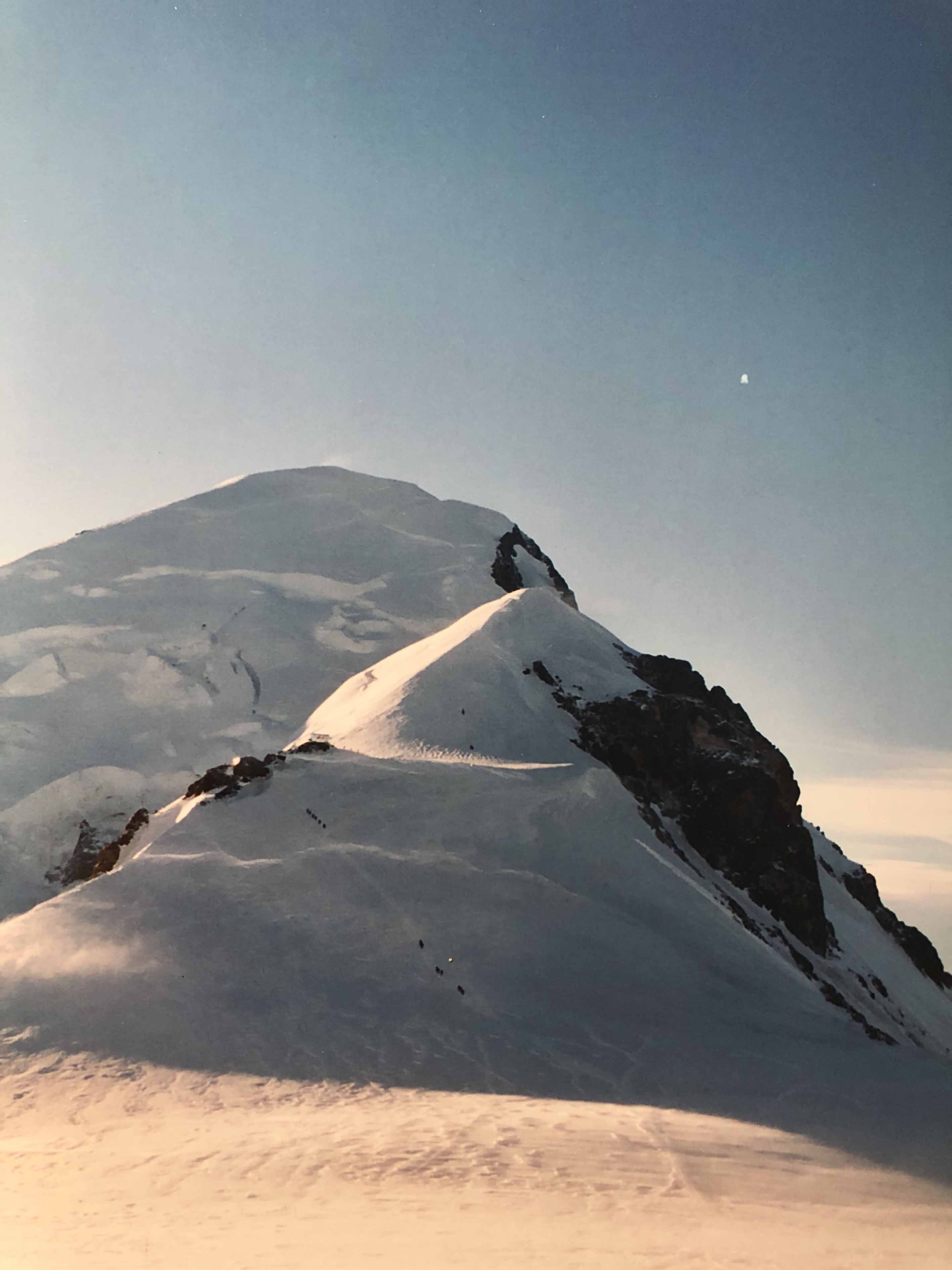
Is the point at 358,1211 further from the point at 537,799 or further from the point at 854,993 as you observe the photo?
the point at 854,993

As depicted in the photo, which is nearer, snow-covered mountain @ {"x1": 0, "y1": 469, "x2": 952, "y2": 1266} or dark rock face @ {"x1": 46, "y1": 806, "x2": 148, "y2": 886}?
snow-covered mountain @ {"x1": 0, "y1": 469, "x2": 952, "y2": 1266}

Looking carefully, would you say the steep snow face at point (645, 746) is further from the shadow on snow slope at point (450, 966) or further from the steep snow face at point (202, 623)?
the steep snow face at point (202, 623)

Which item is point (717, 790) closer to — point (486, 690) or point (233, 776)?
point (486, 690)

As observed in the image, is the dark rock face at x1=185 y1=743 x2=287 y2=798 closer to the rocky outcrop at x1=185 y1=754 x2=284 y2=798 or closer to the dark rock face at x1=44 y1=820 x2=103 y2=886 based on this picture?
the rocky outcrop at x1=185 y1=754 x2=284 y2=798

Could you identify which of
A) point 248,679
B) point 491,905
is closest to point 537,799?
point 491,905

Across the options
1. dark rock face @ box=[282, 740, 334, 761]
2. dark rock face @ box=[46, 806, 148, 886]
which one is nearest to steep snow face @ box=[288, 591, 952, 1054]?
dark rock face @ box=[282, 740, 334, 761]

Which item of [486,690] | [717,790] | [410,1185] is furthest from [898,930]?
[410,1185]
